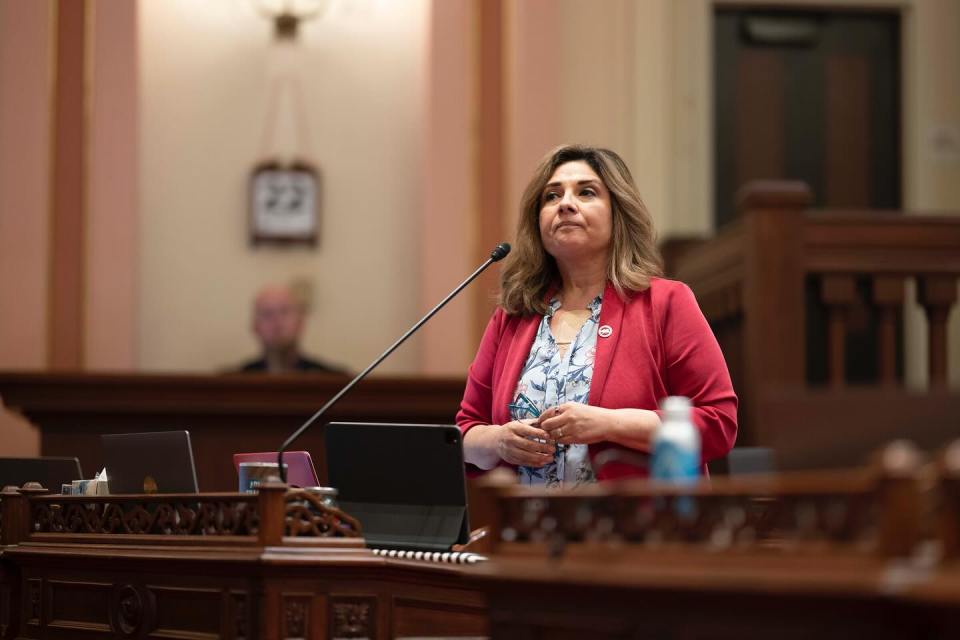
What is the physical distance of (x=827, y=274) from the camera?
4352 mm

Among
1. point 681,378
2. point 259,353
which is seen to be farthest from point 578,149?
point 259,353

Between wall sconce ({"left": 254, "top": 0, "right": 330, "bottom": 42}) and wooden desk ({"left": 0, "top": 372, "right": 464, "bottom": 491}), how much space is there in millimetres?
2092

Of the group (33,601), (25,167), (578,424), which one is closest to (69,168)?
(25,167)

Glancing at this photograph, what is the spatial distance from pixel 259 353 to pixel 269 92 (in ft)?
4.02

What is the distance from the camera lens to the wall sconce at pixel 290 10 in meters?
6.30

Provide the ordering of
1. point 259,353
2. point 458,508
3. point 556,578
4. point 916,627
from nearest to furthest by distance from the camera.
→ point 916,627
point 556,578
point 458,508
point 259,353

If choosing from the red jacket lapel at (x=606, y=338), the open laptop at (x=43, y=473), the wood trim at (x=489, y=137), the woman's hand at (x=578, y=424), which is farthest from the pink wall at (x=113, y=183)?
the woman's hand at (x=578, y=424)

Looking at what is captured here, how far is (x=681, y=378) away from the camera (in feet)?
8.71

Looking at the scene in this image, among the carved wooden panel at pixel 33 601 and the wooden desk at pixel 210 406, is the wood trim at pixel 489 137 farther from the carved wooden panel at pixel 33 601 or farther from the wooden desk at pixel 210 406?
the carved wooden panel at pixel 33 601

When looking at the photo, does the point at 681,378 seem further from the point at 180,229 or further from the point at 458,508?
the point at 180,229

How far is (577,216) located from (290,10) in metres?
3.85

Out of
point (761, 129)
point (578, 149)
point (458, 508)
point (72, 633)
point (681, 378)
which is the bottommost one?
point (72, 633)

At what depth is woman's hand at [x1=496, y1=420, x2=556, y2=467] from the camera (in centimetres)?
257

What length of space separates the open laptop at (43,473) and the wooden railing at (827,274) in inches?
80.6
